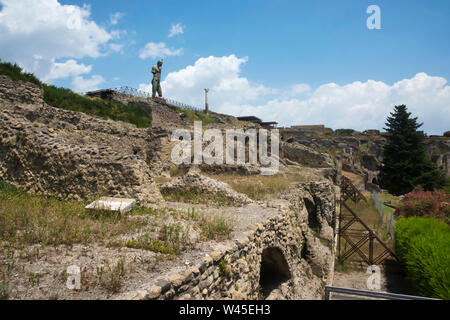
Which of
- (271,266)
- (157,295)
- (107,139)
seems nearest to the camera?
(157,295)

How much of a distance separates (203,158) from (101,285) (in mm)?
11961

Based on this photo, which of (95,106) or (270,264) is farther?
(95,106)

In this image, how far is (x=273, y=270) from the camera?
897 cm

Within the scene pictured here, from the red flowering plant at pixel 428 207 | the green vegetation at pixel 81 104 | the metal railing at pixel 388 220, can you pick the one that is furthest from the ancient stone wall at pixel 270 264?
the green vegetation at pixel 81 104

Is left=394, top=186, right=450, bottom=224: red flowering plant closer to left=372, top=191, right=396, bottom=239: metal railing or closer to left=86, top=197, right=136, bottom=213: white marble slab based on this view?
left=372, top=191, right=396, bottom=239: metal railing

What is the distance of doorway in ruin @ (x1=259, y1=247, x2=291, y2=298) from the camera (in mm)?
8375

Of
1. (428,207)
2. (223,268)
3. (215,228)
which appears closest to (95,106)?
(215,228)

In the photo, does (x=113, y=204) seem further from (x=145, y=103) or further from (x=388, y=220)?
(x=145, y=103)

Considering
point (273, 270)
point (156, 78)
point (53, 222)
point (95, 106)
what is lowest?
point (273, 270)

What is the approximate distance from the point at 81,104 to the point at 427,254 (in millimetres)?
21642

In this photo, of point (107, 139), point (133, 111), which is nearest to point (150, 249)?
point (107, 139)

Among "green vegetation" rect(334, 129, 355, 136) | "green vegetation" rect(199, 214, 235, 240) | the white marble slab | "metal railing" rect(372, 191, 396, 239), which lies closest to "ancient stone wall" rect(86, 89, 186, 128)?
"metal railing" rect(372, 191, 396, 239)

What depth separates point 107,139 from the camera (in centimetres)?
1308

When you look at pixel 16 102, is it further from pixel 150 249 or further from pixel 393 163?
pixel 393 163
